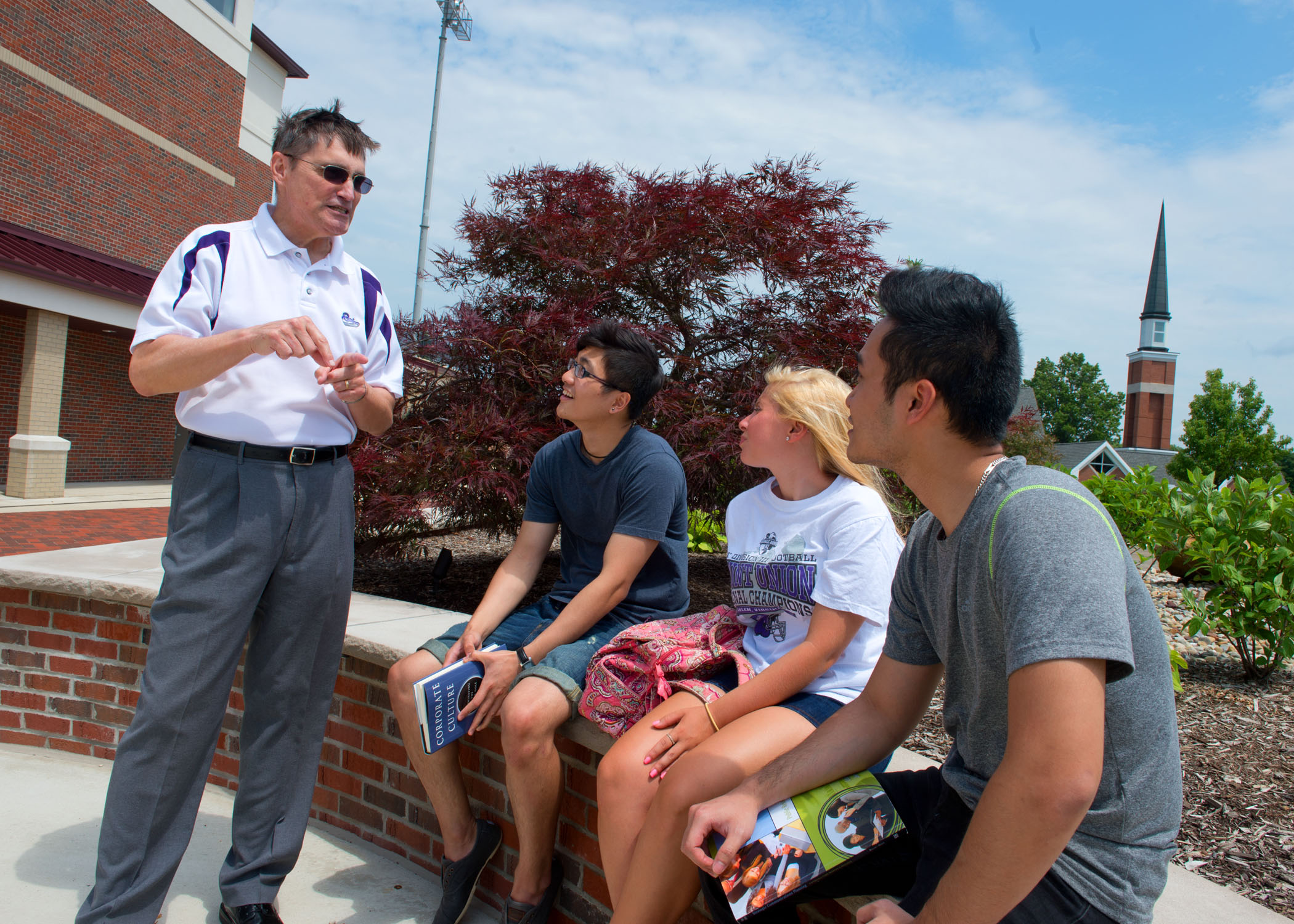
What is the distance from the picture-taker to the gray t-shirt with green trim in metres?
1.10

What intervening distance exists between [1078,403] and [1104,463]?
75.9ft

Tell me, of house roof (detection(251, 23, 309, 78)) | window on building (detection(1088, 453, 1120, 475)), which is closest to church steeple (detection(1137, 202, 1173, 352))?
window on building (detection(1088, 453, 1120, 475))

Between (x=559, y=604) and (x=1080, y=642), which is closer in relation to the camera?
(x=1080, y=642)

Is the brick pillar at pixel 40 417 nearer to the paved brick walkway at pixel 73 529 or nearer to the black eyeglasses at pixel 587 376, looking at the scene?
the paved brick walkway at pixel 73 529

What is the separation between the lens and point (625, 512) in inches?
102

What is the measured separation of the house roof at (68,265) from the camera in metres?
12.7

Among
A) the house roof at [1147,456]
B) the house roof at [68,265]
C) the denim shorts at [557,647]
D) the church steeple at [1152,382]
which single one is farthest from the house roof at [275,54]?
the church steeple at [1152,382]

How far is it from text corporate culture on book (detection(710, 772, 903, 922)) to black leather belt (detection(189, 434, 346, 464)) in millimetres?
1411

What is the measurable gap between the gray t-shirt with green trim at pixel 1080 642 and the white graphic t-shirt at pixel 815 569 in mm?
586

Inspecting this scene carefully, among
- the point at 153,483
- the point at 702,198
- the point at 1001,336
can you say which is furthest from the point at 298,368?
the point at 153,483

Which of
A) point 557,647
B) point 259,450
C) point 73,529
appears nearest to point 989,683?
point 557,647

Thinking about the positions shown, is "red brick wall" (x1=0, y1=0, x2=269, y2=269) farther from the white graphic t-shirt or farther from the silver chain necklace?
the silver chain necklace

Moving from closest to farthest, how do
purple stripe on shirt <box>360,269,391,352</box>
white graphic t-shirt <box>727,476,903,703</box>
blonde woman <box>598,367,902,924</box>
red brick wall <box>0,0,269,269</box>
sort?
blonde woman <box>598,367,902,924</box> → white graphic t-shirt <box>727,476,903,703</box> → purple stripe on shirt <box>360,269,391,352</box> → red brick wall <box>0,0,269,269</box>

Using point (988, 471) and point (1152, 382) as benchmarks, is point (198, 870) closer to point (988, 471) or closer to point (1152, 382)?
point (988, 471)
